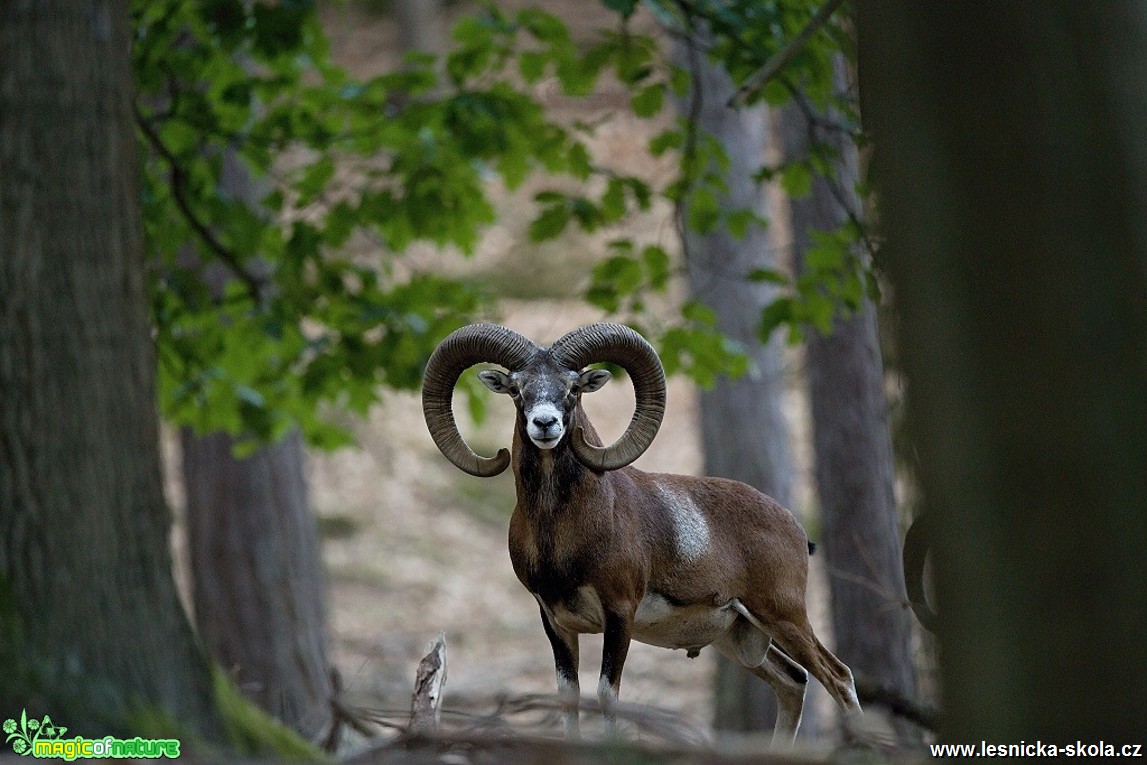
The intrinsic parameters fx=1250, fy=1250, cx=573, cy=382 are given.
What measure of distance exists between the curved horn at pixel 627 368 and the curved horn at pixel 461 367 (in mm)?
191

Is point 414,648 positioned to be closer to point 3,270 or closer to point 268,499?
point 268,499

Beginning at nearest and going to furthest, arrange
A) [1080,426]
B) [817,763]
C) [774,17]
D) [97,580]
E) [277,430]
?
[1080,426] < [817,763] < [97,580] < [774,17] < [277,430]

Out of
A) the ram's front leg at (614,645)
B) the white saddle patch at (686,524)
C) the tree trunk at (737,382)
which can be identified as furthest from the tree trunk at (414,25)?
the ram's front leg at (614,645)

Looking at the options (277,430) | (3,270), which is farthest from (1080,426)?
(277,430)

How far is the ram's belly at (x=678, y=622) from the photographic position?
525 cm

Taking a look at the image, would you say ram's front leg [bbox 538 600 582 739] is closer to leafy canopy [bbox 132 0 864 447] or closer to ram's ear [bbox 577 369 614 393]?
ram's ear [bbox 577 369 614 393]

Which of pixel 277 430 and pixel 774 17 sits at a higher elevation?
pixel 774 17

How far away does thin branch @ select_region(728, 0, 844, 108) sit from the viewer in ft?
20.4

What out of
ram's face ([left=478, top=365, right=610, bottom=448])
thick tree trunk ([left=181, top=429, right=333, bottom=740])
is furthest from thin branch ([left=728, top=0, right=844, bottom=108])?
thick tree trunk ([left=181, top=429, right=333, bottom=740])

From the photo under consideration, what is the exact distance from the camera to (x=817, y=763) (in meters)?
3.41

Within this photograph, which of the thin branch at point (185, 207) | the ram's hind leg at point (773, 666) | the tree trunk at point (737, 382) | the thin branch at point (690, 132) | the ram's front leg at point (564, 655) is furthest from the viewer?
the tree trunk at point (737, 382)

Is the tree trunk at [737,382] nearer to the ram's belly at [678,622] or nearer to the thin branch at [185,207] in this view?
the thin branch at [185,207]

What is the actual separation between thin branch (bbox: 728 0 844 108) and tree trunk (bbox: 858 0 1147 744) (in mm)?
3261

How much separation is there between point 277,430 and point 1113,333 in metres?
8.28
